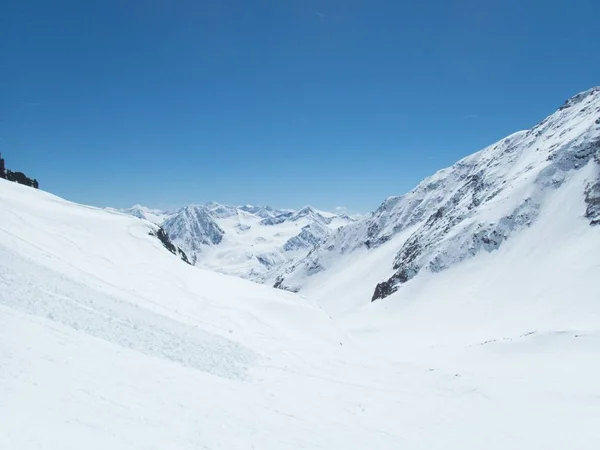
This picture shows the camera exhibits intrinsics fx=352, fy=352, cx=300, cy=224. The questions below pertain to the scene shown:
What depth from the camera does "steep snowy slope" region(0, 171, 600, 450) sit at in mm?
10820

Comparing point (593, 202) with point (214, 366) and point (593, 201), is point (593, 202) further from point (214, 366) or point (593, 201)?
point (214, 366)

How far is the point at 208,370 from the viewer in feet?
56.3

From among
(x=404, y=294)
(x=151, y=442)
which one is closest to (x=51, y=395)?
(x=151, y=442)

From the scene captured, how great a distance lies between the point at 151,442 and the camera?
386 inches

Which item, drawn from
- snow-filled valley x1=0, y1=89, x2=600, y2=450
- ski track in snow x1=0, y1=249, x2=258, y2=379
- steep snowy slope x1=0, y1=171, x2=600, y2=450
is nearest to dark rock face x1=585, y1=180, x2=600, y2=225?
snow-filled valley x1=0, y1=89, x2=600, y2=450

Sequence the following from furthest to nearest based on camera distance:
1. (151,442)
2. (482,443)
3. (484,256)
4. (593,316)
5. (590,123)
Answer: (590,123) → (484,256) → (593,316) → (482,443) → (151,442)

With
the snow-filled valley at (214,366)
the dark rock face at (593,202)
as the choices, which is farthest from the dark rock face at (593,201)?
the snow-filled valley at (214,366)

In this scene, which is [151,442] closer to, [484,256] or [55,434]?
[55,434]

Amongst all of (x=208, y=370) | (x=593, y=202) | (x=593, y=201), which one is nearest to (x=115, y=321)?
(x=208, y=370)

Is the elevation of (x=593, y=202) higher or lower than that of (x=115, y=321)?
higher

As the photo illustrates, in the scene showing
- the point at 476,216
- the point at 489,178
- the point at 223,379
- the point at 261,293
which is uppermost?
the point at 489,178

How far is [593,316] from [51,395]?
57.9 metres

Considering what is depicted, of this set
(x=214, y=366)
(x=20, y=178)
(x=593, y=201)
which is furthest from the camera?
(x=20, y=178)

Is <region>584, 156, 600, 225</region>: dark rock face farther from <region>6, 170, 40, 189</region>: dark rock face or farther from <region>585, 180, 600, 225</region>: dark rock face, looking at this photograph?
<region>6, 170, 40, 189</region>: dark rock face
